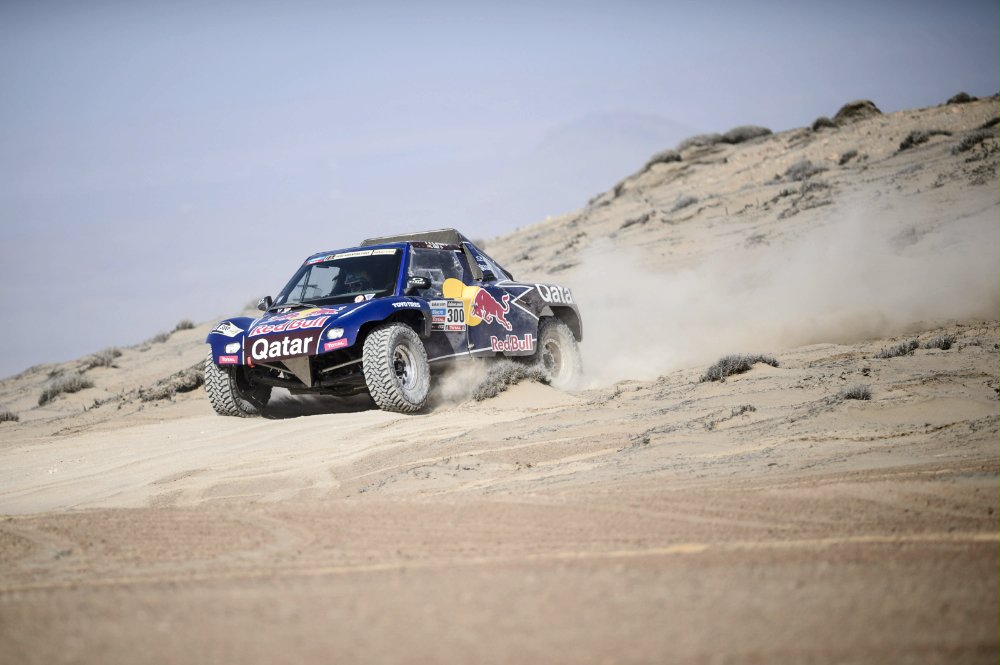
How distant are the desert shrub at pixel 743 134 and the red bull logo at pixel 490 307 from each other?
2938 centimetres

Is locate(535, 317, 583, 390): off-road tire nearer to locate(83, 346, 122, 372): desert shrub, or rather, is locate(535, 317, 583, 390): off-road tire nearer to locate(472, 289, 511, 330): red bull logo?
locate(472, 289, 511, 330): red bull logo

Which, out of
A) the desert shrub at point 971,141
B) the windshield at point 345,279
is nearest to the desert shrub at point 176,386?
the windshield at point 345,279

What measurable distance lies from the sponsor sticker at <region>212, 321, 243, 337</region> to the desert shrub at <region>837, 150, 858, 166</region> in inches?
858

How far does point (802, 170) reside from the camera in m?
27.8

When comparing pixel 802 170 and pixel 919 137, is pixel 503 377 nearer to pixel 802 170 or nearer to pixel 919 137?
pixel 802 170

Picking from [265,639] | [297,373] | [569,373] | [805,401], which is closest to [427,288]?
[297,373]

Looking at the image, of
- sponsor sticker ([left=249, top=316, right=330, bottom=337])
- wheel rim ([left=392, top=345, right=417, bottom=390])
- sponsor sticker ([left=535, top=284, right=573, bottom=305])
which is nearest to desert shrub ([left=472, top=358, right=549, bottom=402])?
wheel rim ([left=392, top=345, right=417, bottom=390])

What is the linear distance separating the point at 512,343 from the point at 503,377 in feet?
3.45

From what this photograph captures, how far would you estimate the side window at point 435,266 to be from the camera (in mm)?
11039

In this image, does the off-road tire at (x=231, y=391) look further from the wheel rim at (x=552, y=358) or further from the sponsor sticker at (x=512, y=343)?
the wheel rim at (x=552, y=358)

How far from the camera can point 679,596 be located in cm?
333

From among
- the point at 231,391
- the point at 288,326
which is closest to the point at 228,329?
the point at 231,391

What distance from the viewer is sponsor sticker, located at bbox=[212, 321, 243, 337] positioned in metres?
10.4

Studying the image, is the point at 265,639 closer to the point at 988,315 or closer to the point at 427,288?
the point at 427,288
